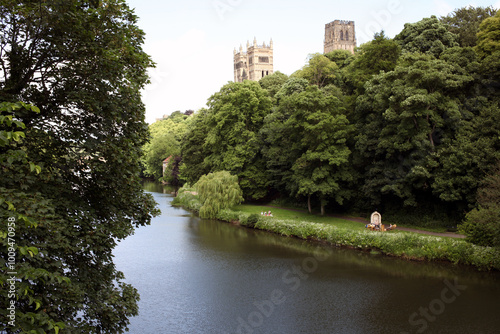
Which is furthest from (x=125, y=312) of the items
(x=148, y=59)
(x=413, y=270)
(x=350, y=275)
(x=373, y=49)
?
(x=373, y=49)

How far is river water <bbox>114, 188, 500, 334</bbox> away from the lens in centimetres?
1636

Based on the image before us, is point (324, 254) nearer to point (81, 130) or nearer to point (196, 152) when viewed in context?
point (81, 130)

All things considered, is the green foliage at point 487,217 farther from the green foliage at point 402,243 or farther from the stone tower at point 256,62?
the stone tower at point 256,62

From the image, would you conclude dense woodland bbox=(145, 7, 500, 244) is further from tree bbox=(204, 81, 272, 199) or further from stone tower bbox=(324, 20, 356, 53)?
stone tower bbox=(324, 20, 356, 53)

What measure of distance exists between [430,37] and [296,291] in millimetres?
25281

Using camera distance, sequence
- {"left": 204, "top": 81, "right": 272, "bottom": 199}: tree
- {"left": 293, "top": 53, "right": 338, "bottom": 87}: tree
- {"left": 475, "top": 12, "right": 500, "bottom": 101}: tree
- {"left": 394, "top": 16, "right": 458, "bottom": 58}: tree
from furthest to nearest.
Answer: {"left": 293, "top": 53, "right": 338, "bottom": 87}: tree
{"left": 204, "top": 81, "right": 272, "bottom": 199}: tree
{"left": 394, "top": 16, "right": 458, "bottom": 58}: tree
{"left": 475, "top": 12, "right": 500, "bottom": 101}: tree

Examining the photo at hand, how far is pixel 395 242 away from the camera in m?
26.0

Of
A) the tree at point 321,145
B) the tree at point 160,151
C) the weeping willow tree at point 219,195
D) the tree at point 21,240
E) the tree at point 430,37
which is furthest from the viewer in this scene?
the tree at point 160,151

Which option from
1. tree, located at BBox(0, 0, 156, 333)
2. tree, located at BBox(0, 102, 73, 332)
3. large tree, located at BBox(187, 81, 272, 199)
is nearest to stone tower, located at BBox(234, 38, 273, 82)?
large tree, located at BBox(187, 81, 272, 199)

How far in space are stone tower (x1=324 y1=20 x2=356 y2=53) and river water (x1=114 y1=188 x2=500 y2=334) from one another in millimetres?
86906

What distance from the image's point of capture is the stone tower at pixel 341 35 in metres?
107

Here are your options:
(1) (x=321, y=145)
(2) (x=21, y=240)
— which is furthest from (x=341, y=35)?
(2) (x=21, y=240)

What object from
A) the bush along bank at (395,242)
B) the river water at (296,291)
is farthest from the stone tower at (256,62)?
the river water at (296,291)

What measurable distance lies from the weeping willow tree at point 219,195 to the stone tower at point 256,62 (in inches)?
3390
